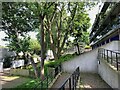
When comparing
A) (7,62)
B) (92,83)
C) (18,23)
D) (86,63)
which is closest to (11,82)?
(18,23)

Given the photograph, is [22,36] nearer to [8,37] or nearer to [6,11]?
[8,37]

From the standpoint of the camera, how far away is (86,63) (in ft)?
52.5

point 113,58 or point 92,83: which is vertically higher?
point 113,58

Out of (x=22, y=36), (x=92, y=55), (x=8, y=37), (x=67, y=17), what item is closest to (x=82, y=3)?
(x=67, y=17)

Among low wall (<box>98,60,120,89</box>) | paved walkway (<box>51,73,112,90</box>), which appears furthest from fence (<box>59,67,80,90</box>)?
low wall (<box>98,60,120,89</box>)

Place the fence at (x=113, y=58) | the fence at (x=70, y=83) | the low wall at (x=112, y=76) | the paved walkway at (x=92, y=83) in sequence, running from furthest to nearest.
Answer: the paved walkway at (x=92, y=83), the fence at (x=113, y=58), the low wall at (x=112, y=76), the fence at (x=70, y=83)

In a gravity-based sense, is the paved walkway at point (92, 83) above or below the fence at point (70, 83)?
below

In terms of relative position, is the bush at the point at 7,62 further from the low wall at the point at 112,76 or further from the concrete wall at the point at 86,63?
the low wall at the point at 112,76

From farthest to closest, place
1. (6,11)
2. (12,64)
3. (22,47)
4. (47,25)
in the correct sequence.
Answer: (12,64) < (47,25) < (22,47) < (6,11)

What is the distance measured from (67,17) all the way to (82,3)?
14.6 feet

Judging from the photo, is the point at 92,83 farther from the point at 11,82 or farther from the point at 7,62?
the point at 7,62

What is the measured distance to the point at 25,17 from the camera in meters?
16.0

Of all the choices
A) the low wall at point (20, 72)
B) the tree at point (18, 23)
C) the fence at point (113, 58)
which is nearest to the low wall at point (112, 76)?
the fence at point (113, 58)

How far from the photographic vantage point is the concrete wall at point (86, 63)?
15.7 meters
